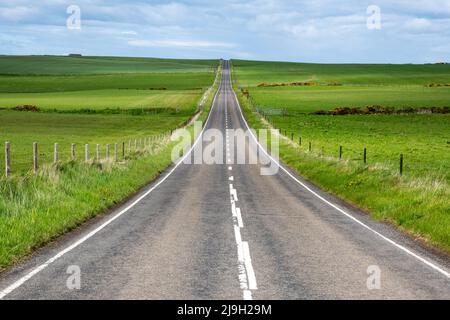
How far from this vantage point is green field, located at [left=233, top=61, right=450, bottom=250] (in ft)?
55.5

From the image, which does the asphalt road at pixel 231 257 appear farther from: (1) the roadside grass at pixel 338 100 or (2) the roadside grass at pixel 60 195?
(1) the roadside grass at pixel 338 100

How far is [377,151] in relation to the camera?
4128 cm

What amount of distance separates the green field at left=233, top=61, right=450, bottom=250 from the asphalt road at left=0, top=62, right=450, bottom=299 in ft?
4.05

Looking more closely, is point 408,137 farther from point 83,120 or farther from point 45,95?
point 45,95

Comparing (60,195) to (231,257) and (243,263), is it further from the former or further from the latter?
(243,263)

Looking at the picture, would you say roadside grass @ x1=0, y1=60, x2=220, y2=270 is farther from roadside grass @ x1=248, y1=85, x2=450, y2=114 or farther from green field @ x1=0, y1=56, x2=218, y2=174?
roadside grass @ x1=248, y1=85, x2=450, y2=114

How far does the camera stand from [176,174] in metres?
29.3

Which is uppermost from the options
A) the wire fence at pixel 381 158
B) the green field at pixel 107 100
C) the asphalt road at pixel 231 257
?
the green field at pixel 107 100

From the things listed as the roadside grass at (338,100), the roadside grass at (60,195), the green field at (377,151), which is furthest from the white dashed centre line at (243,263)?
the roadside grass at (338,100)

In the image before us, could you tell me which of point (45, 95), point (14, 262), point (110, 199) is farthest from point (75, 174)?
point (45, 95)

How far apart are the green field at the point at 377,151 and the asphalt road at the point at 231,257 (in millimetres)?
1233

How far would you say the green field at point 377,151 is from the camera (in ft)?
55.5

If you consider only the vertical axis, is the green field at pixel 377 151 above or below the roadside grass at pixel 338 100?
below

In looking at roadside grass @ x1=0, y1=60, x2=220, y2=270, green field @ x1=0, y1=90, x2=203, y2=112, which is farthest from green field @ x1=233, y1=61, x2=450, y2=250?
green field @ x1=0, y1=90, x2=203, y2=112
